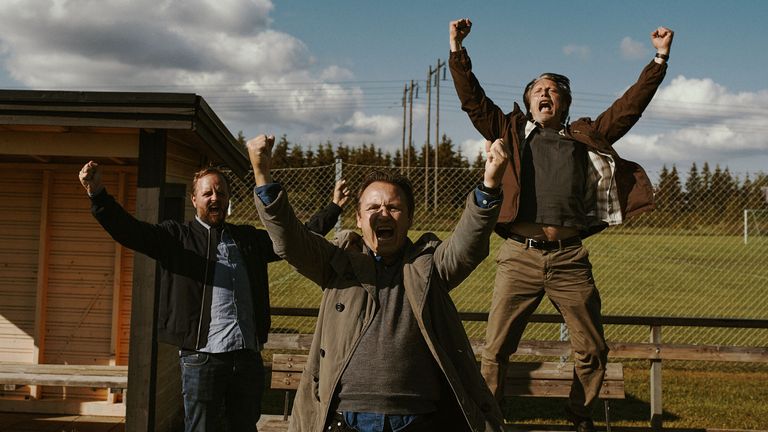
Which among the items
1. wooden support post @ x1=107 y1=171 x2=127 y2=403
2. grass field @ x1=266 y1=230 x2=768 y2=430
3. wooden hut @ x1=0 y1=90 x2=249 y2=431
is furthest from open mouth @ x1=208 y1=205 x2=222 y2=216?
wooden support post @ x1=107 y1=171 x2=127 y2=403

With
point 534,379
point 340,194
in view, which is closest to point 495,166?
point 340,194

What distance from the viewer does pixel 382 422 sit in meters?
2.28

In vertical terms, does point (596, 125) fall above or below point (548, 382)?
above

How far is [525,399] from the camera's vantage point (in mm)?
7316

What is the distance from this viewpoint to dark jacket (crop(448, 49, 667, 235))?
3.95 m

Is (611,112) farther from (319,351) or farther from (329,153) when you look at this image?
(329,153)

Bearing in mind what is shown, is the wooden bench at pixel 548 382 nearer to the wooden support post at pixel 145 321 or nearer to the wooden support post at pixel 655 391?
the wooden support post at pixel 655 391

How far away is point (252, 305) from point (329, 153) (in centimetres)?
4855

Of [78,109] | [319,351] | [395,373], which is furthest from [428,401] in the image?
[78,109]

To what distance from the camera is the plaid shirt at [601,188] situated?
13.1 ft

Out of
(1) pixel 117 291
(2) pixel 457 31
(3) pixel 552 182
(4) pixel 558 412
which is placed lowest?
(4) pixel 558 412

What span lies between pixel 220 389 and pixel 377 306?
5.53ft

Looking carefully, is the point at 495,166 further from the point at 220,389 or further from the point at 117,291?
the point at 117,291

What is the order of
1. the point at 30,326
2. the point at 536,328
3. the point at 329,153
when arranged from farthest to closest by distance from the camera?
the point at 329,153, the point at 536,328, the point at 30,326
